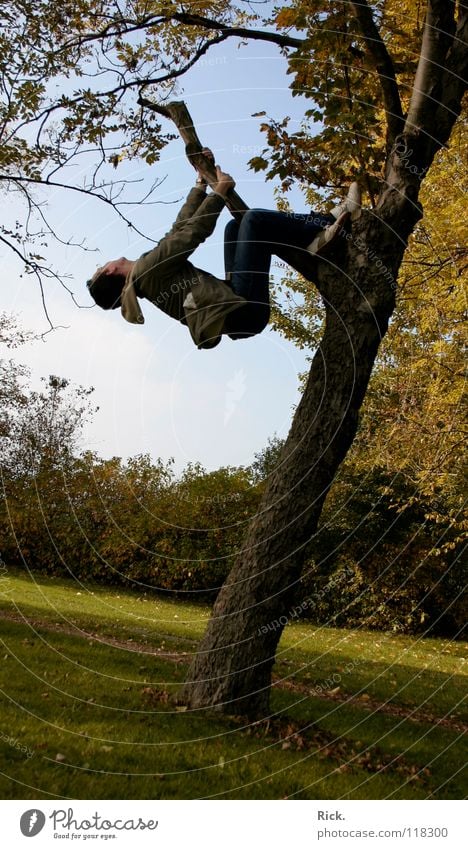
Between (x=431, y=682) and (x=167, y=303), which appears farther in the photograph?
(x=431, y=682)

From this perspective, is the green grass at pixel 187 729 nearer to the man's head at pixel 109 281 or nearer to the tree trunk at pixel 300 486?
the tree trunk at pixel 300 486

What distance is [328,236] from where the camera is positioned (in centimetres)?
774

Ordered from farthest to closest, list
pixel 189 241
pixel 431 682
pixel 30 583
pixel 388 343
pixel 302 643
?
1. pixel 30 583
2. pixel 388 343
3. pixel 302 643
4. pixel 431 682
5. pixel 189 241

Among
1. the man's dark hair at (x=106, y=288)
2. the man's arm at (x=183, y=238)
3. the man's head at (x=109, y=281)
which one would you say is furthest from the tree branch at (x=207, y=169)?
the man's dark hair at (x=106, y=288)

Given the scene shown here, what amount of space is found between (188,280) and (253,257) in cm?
73

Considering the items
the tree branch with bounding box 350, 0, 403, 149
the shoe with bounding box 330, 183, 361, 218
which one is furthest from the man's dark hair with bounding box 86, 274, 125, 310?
the tree branch with bounding box 350, 0, 403, 149

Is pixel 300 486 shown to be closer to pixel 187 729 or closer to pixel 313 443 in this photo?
pixel 313 443

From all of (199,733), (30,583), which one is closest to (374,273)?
(199,733)

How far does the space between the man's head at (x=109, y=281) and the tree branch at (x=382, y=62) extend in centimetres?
391

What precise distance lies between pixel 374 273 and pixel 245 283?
6.43 feet

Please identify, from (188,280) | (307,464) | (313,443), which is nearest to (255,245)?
(188,280)

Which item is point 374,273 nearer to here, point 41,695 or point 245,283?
point 245,283

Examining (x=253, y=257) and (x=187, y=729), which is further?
(x=187, y=729)

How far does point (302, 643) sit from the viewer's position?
A: 17.3 m
